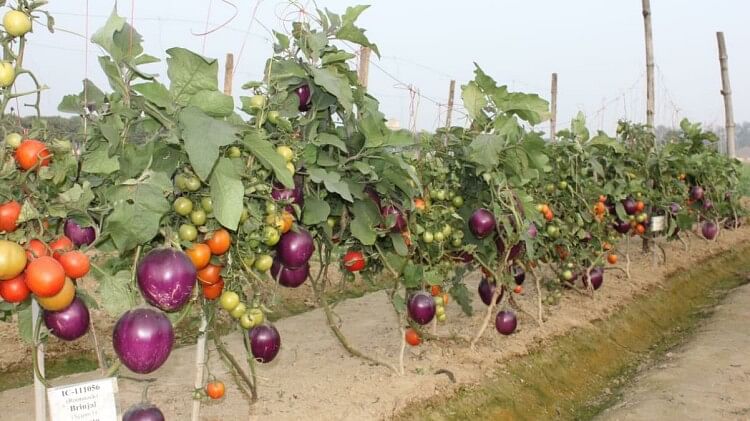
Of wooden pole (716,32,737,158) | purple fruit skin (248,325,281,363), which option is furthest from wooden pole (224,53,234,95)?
wooden pole (716,32,737,158)

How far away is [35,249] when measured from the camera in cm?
146

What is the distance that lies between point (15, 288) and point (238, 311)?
58cm

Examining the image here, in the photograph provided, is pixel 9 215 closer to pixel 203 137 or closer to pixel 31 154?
pixel 31 154

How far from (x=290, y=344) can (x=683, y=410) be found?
7.90 ft

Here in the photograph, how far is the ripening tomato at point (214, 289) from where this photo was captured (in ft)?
6.14

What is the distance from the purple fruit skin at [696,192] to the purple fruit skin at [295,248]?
249 inches

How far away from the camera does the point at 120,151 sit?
157cm

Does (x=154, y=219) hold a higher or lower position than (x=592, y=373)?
higher

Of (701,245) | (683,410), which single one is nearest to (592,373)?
(683,410)

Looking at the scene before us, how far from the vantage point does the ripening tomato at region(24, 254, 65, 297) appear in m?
1.36

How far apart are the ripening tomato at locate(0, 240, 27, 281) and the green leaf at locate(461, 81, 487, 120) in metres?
2.12

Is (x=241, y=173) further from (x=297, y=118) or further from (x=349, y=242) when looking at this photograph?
(x=349, y=242)

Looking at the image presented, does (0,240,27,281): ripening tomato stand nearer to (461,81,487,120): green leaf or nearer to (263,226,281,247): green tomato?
(263,226,281,247): green tomato

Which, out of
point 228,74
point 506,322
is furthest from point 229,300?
point 228,74
